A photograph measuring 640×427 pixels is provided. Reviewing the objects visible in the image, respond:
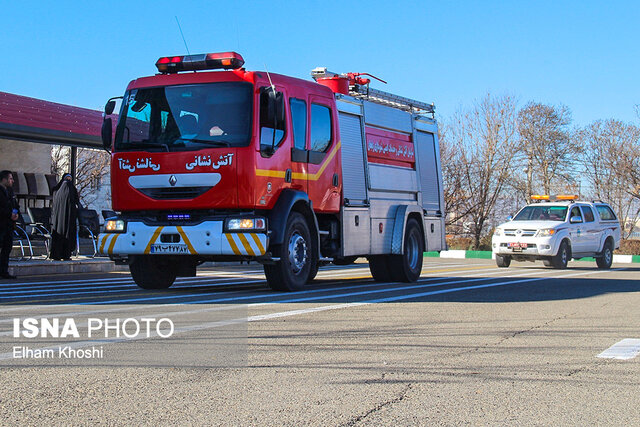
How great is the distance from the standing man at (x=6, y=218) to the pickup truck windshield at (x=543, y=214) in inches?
562

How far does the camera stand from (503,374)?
5809 millimetres

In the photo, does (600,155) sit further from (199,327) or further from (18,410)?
(18,410)

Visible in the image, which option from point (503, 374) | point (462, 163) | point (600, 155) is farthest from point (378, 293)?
point (600, 155)

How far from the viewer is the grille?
1117cm

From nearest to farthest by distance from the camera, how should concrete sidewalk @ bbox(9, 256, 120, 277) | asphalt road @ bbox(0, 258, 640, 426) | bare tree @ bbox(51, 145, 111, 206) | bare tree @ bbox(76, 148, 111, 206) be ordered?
asphalt road @ bbox(0, 258, 640, 426)
concrete sidewalk @ bbox(9, 256, 120, 277)
bare tree @ bbox(51, 145, 111, 206)
bare tree @ bbox(76, 148, 111, 206)

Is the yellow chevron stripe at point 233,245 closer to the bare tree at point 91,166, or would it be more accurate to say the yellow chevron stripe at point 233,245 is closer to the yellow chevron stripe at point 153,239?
the yellow chevron stripe at point 153,239

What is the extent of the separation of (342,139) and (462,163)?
114ft

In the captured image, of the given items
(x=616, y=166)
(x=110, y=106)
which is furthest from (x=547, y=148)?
(x=110, y=106)

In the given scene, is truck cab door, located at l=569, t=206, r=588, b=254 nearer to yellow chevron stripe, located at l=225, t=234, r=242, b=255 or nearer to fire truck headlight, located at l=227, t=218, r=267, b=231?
fire truck headlight, located at l=227, t=218, r=267, b=231

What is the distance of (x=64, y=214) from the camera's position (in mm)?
17141

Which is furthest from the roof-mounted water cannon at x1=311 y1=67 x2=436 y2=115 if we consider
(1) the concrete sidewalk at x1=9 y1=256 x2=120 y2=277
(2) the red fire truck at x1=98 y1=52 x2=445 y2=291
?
(1) the concrete sidewalk at x1=9 y1=256 x2=120 y2=277

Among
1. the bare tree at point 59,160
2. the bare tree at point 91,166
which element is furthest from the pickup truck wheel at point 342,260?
the bare tree at point 91,166

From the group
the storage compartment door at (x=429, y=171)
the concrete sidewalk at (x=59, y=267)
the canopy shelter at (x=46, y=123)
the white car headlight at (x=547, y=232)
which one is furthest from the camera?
the white car headlight at (x=547, y=232)

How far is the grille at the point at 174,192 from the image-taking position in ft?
36.7
